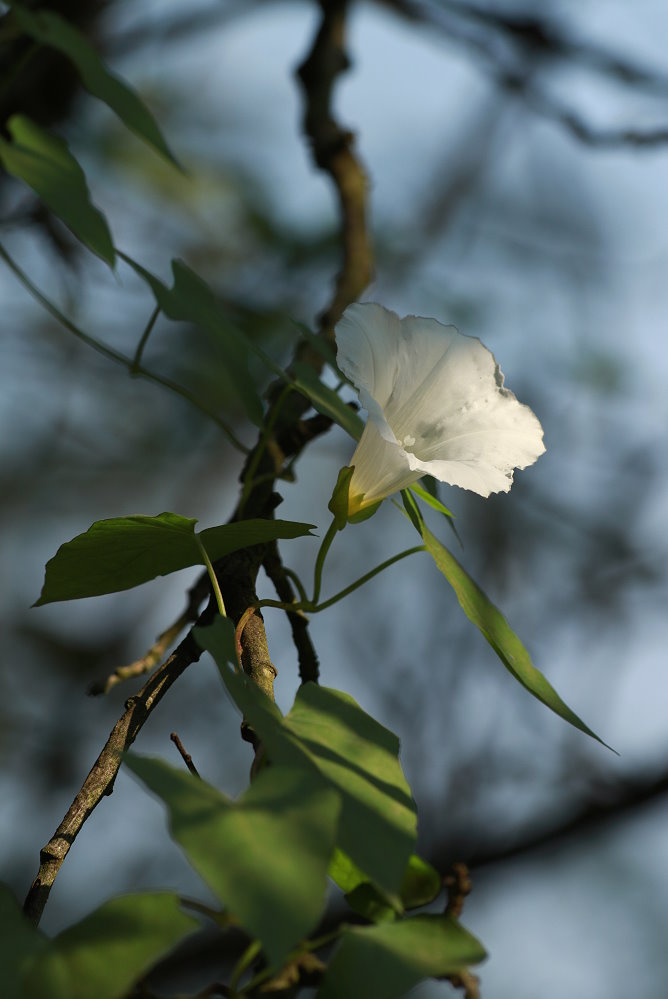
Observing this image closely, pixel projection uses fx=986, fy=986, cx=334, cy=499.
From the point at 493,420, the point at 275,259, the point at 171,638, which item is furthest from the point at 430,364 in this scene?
the point at 275,259

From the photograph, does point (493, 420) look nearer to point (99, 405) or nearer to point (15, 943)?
point (15, 943)

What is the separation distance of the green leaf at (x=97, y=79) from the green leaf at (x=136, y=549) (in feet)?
1.75

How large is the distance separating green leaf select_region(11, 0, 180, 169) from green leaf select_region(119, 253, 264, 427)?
0.20 metres

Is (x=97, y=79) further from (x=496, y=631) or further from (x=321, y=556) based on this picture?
(x=496, y=631)

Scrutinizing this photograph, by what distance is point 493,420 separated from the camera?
0.84m

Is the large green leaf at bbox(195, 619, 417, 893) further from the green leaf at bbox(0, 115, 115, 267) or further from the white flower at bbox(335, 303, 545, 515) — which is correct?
the green leaf at bbox(0, 115, 115, 267)

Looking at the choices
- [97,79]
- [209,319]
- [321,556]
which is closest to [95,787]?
[321,556]

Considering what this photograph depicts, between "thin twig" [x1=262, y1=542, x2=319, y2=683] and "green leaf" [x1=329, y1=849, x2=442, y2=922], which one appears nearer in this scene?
"green leaf" [x1=329, y1=849, x2=442, y2=922]

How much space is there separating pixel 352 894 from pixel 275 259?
9.41ft

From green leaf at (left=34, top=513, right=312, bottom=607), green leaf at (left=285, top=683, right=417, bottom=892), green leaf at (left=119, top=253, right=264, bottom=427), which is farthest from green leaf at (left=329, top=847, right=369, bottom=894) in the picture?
green leaf at (left=119, top=253, right=264, bottom=427)

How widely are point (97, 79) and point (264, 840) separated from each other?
2.98 feet

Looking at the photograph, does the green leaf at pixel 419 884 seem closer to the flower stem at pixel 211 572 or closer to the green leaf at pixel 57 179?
the flower stem at pixel 211 572

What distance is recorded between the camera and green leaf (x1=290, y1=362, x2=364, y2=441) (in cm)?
80

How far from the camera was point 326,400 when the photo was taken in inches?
33.2
